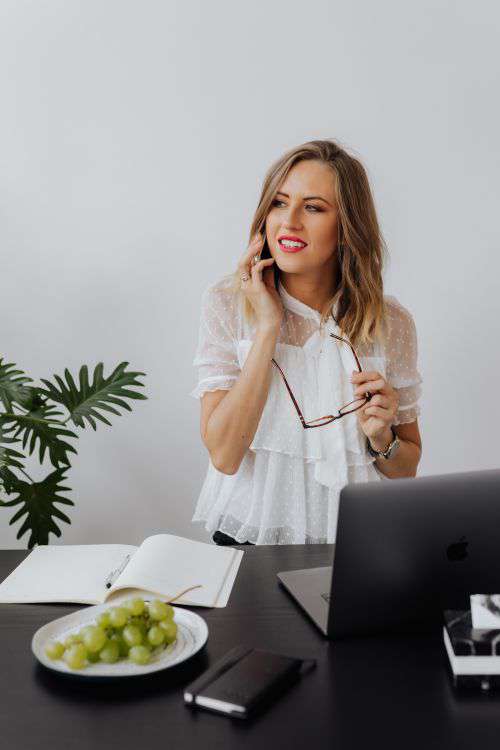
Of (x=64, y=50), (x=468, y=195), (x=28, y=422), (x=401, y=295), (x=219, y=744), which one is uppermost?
(x=64, y=50)

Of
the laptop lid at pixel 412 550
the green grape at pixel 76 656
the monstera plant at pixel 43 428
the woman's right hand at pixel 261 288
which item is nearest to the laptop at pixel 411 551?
the laptop lid at pixel 412 550

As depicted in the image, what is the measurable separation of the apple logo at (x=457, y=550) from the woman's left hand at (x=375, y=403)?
30.3 inches

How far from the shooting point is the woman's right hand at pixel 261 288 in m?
2.07

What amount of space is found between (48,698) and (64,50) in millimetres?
2275

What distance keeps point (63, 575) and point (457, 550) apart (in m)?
0.69

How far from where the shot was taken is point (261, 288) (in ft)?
6.96

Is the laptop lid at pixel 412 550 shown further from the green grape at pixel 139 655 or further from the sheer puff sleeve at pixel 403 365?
the sheer puff sleeve at pixel 403 365

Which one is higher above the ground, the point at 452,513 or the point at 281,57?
the point at 281,57

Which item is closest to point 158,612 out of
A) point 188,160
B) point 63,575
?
point 63,575

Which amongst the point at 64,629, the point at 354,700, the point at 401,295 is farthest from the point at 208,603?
the point at 401,295

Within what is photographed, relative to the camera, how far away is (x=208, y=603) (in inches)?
48.8

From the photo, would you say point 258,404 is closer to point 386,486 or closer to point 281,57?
point 386,486

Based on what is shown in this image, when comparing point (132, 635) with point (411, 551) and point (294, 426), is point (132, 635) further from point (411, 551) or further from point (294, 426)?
point (294, 426)

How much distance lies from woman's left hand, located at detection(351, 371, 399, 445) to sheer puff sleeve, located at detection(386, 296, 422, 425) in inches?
7.7
